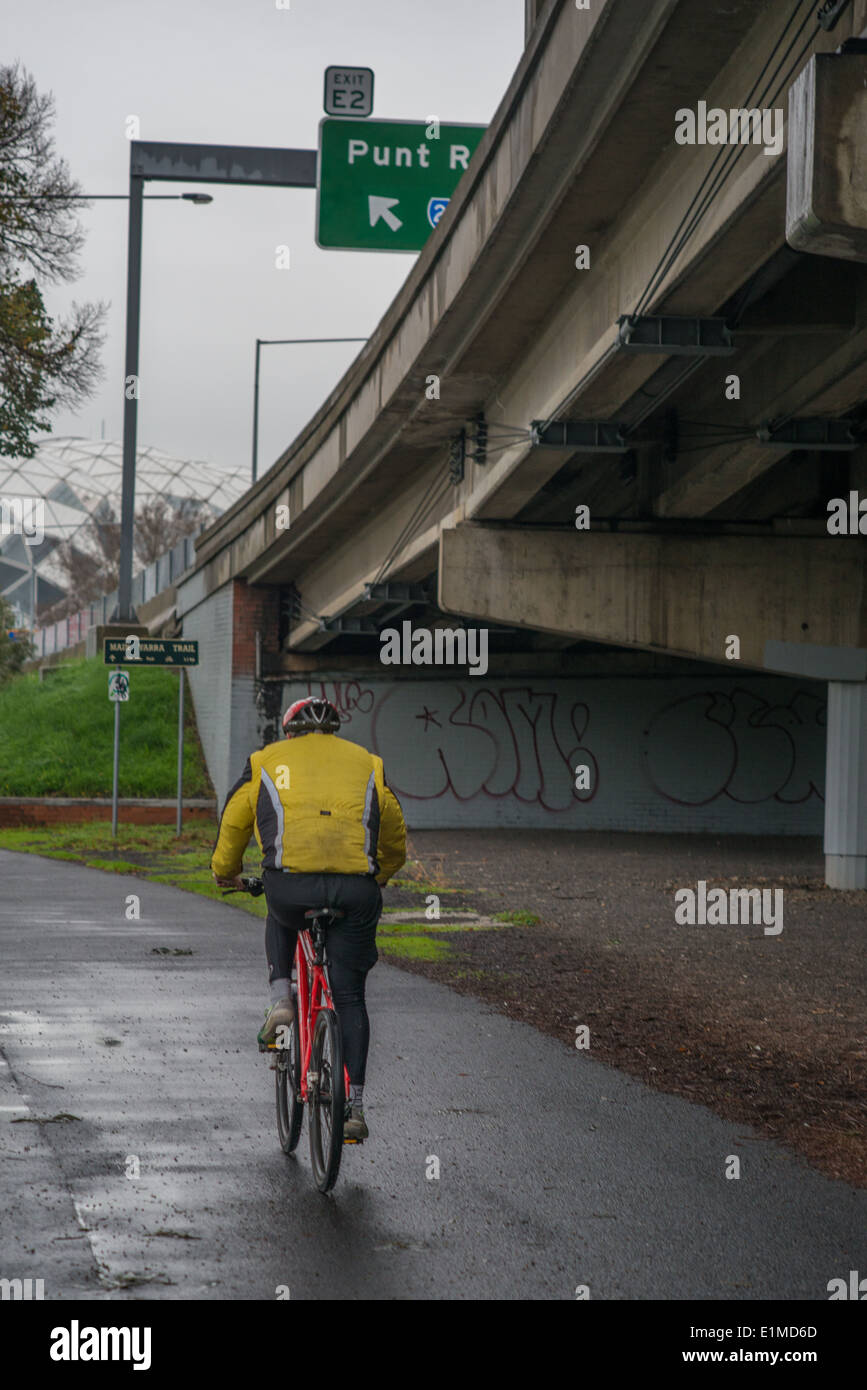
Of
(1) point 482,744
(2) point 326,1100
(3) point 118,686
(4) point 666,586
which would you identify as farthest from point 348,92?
(1) point 482,744

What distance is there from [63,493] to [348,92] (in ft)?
310

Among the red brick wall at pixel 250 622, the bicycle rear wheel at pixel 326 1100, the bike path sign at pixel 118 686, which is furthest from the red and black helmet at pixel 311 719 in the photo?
the red brick wall at pixel 250 622

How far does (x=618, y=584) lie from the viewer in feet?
59.0

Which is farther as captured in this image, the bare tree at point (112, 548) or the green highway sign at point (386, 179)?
the bare tree at point (112, 548)

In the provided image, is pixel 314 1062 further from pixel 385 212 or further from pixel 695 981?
pixel 385 212

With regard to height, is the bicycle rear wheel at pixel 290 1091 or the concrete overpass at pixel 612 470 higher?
the concrete overpass at pixel 612 470

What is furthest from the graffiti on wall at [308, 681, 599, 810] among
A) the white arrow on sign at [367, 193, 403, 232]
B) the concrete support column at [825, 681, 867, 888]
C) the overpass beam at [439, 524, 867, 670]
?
the white arrow on sign at [367, 193, 403, 232]

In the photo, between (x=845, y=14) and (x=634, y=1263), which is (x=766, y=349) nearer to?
(x=845, y=14)

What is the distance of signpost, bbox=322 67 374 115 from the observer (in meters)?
15.2

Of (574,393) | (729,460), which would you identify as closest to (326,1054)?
(574,393)

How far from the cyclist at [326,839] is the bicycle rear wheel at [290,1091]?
0.35 feet

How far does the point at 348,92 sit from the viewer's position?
1529 centimetres

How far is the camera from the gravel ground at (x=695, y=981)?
754 centimetres

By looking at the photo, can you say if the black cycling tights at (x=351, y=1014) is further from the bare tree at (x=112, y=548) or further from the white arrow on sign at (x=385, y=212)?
the bare tree at (x=112, y=548)
